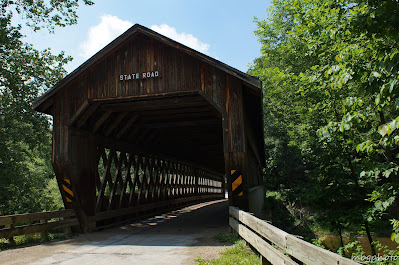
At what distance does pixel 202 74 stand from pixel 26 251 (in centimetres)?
578

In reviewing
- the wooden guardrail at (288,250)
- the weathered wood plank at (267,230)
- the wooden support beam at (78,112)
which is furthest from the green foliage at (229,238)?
the wooden support beam at (78,112)

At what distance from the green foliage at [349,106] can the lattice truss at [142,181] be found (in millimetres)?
6279

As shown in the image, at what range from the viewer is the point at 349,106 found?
142 inches

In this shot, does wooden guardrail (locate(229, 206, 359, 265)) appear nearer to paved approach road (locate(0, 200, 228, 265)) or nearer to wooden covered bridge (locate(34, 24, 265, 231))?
paved approach road (locate(0, 200, 228, 265))

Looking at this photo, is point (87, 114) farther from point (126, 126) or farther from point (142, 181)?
point (142, 181)

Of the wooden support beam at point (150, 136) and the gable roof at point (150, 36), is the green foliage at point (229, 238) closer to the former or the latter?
the gable roof at point (150, 36)

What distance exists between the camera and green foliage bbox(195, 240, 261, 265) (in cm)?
490

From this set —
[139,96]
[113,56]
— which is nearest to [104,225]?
[139,96]

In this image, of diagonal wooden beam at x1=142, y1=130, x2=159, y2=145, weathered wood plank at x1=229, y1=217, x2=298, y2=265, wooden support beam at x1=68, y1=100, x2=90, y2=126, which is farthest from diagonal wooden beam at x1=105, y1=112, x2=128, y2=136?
weathered wood plank at x1=229, y1=217, x2=298, y2=265

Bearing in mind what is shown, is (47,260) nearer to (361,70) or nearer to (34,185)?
(361,70)

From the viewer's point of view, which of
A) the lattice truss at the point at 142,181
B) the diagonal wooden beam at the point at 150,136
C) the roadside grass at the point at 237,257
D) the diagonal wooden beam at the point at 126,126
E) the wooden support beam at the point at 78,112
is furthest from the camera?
the diagonal wooden beam at the point at 150,136

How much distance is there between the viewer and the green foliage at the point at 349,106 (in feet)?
11.1

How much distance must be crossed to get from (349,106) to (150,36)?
6300 millimetres

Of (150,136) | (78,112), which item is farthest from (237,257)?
(150,136)
